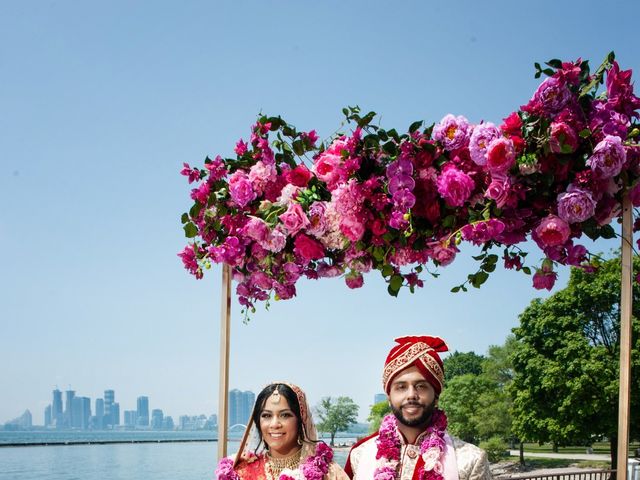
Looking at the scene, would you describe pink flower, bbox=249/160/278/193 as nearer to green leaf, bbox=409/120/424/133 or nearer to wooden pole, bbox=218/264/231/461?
wooden pole, bbox=218/264/231/461

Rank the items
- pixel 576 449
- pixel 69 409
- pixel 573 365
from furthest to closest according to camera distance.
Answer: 1. pixel 69 409
2. pixel 576 449
3. pixel 573 365

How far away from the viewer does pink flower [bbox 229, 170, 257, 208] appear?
198 inches

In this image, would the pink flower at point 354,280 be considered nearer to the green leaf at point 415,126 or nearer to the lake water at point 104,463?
the green leaf at point 415,126

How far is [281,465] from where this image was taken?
188 inches

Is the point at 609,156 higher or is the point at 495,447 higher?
the point at 609,156

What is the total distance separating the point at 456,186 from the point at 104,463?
80448 millimetres

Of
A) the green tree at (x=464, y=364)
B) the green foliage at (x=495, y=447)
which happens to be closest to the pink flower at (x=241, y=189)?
the green foliage at (x=495, y=447)

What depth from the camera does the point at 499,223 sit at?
4.15m

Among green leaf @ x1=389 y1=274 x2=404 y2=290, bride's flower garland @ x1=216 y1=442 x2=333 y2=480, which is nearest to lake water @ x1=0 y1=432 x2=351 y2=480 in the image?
bride's flower garland @ x1=216 y1=442 x2=333 y2=480

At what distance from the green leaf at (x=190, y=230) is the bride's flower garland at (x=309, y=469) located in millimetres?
1661

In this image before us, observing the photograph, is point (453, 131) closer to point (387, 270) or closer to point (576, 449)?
point (387, 270)

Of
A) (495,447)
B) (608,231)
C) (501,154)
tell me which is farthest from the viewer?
(495,447)

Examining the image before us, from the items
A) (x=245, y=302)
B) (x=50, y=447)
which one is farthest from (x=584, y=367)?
(x=50, y=447)

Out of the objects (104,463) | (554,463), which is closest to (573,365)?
(554,463)
